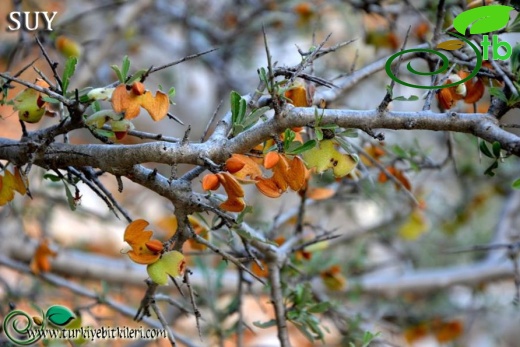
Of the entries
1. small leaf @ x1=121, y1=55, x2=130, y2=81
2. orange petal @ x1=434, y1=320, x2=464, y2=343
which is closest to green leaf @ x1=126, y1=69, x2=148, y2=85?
small leaf @ x1=121, y1=55, x2=130, y2=81

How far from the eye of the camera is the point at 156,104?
0.59 metres

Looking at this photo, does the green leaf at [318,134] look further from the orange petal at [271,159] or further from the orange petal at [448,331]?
the orange petal at [448,331]

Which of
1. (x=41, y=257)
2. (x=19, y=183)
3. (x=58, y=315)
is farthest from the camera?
(x=41, y=257)

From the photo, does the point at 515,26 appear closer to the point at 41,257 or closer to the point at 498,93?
the point at 498,93

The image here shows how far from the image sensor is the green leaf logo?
70cm

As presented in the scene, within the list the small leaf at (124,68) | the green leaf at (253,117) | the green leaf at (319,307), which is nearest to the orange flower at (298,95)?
the green leaf at (253,117)

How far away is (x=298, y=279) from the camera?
3.70ft

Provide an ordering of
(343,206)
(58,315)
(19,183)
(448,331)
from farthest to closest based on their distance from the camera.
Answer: (343,206) < (448,331) < (58,315) < (19,183)

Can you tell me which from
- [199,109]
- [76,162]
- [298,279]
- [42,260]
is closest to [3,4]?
[199,109]

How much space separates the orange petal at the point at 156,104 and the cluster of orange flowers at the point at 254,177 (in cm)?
8

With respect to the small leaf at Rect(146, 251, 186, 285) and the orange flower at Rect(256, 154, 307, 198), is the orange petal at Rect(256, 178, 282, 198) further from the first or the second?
the small leaf at Rect(146, 251, 186, 285)

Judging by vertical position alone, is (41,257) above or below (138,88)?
above

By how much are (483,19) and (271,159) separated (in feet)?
1.13

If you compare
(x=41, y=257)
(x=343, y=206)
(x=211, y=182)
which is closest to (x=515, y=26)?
(x=211, y=182)
